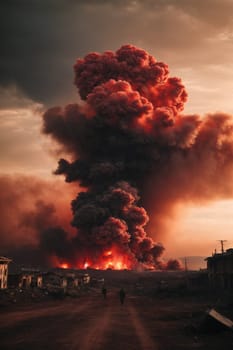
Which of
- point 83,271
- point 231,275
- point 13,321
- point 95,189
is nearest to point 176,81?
point 95,189

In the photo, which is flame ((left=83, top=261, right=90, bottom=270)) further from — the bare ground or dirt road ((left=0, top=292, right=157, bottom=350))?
the bare ground

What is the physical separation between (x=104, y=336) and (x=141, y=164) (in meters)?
76.4

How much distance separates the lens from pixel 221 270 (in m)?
55.9

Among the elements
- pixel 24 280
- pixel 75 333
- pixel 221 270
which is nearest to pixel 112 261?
pixel 24 280

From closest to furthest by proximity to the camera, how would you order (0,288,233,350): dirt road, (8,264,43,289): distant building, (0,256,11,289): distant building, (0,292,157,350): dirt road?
(0,288,233,350): dirt road → (0,292,157,350): dirt road → (0,256,11,289): distant building → (8,264,43,289): distant building

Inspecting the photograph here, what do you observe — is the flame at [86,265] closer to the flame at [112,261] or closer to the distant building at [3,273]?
the flame at [112,261]

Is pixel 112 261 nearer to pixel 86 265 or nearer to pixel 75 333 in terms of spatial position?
pixel 86 265

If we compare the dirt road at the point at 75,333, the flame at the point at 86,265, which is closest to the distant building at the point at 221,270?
the dirt road at the point at 75,333

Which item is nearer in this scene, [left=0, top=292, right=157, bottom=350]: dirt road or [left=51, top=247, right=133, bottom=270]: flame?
[left=0, top=292, right=157, bottom=350]: dirt road

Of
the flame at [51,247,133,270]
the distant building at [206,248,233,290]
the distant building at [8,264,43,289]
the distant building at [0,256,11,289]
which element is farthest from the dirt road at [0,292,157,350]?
the flame at [51,247,133,270]

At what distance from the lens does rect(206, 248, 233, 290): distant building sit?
5139 centimetres

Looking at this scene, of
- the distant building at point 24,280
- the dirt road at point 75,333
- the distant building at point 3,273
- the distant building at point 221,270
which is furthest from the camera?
the distant building at point 24,280

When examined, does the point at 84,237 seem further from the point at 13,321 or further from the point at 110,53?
the point at 13,321

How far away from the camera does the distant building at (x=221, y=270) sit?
169ft
